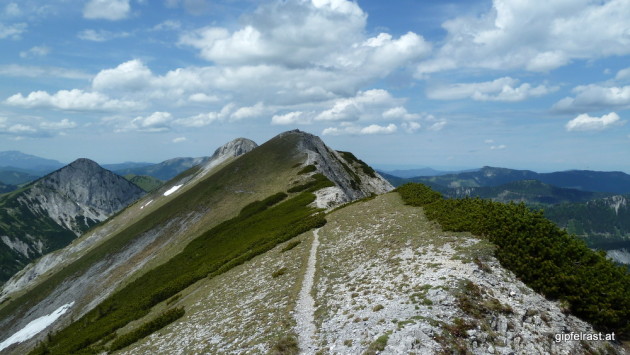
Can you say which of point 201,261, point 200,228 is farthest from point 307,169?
point 201,261

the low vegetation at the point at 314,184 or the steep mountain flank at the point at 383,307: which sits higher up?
the low vegetation at the point at 314,184

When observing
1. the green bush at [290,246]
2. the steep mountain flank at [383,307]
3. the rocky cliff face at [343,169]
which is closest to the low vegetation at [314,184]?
the rocky cliff face at [343,169]

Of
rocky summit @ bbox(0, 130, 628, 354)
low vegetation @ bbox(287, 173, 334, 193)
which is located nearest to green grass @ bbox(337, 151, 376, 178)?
low vegetation @ bbox(287, 173, 334, 193)

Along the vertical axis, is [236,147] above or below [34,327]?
above

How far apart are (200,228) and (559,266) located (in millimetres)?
61245

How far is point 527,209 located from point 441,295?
11.3 metres

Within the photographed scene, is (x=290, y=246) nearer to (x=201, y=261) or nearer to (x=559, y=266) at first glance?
(x=201, y=261)

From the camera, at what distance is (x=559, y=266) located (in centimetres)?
1905

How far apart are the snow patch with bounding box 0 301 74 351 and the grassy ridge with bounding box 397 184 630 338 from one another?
226 ft

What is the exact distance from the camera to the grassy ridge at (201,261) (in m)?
39.7

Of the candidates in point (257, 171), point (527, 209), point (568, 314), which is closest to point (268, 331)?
point (568, 314)

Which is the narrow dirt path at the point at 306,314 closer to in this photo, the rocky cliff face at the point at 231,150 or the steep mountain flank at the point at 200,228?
the steep mountain flank at the point at 200,228

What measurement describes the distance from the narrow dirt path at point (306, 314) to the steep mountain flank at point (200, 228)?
14843 mm

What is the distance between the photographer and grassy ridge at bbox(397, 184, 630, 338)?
16969 mm
